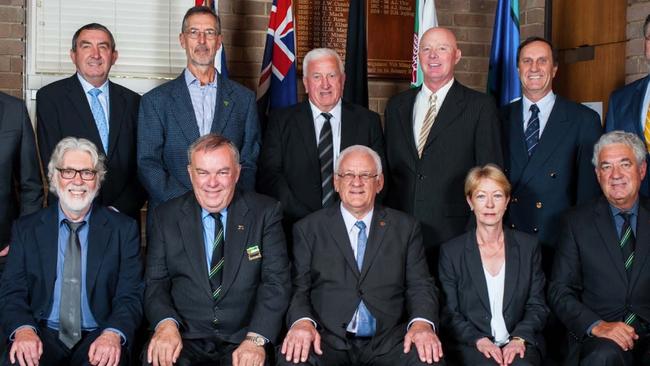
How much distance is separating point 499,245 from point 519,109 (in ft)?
2.91

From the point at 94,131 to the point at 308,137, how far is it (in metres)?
1.04

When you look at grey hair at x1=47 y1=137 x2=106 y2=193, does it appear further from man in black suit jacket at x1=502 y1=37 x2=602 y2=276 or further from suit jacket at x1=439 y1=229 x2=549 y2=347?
man in black suit jacket at x1=502 y1=37 x2=602 y2=276

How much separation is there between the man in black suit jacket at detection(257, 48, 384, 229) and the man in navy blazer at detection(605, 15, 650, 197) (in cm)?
123

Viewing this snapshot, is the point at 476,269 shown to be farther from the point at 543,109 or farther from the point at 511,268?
the point at 543,109

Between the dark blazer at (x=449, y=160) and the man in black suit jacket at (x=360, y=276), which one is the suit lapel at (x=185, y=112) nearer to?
the man in black suit jacket at (x=360, y=276)

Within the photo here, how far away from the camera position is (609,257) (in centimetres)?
335

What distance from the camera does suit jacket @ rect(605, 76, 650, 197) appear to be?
3863 mm

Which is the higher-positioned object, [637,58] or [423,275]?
[637,58]

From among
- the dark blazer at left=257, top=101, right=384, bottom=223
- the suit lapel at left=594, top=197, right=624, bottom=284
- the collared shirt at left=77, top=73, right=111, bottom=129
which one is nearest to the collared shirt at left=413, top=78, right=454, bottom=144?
the dark blazer at left=257, top=101, right=384, bottom=223

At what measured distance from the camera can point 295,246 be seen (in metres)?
3.33

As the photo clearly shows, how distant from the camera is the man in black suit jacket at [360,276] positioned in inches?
126

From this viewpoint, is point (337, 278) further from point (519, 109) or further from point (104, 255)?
point (519, 109)

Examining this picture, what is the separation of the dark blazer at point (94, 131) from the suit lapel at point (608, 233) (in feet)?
7.22

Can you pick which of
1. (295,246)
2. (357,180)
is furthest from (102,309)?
(357,180)
